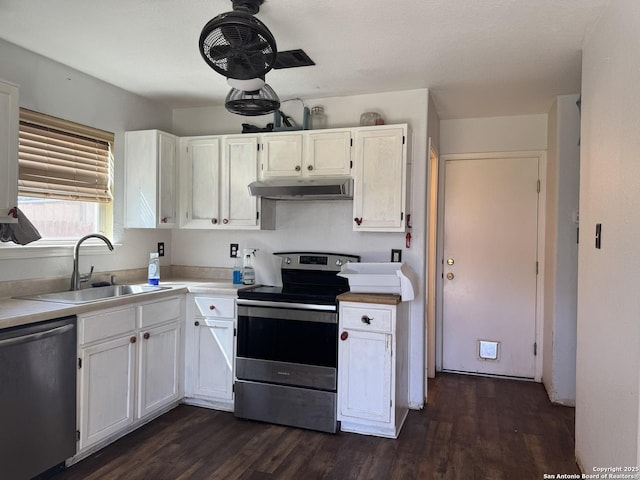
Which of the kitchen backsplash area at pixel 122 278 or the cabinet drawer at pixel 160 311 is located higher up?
the kitchen backsplash area at pixel 122 278

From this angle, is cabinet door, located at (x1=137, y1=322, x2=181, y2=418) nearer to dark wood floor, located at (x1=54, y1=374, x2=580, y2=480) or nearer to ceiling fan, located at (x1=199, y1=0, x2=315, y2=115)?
dark wood floor, located at (x1=54, y1=374, x2=580, y2=480)

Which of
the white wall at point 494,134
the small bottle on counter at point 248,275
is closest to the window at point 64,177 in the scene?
the small bottle on counter at point 248,275

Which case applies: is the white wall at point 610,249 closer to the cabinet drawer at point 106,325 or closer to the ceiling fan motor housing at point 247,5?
the ceiling fan motor housing at point 247,5

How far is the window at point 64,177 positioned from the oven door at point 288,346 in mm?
1307

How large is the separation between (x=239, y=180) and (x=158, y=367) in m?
1.48

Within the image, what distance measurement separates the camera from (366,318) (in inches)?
110

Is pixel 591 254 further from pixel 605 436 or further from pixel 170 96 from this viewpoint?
pixel 170 96

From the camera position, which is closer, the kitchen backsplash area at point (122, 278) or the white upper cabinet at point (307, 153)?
the kitchen backsplash area at point (122, 278)

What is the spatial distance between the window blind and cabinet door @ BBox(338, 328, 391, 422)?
6.87ft

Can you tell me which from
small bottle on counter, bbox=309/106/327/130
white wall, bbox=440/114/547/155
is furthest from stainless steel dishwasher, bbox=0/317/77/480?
white wall, bbox=440/114/547/155

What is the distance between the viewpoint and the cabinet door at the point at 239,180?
3.44m

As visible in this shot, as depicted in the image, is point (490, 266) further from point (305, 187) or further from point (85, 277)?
point (85, 277)

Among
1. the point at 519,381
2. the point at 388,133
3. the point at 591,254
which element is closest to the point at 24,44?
the point at 388,133

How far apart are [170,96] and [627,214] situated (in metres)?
3.27
